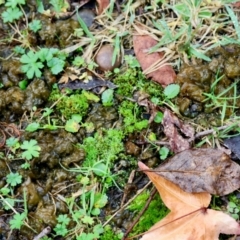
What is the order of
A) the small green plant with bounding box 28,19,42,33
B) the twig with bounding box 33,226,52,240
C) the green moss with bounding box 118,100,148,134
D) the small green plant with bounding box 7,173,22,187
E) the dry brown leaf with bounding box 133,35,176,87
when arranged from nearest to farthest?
the twig with bounding box 33,226,52,240 < the small green plant with bounding box 7,173,22,187 < the green moss with bounding box 118,100,148,134 < the dry brown leaf with bounding box 133,35,176,87 < the small green plant with bounding box 28,19,42,33

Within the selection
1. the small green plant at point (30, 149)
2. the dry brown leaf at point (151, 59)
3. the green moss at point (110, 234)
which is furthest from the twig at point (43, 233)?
the dry brown leaf at point (151, 59)

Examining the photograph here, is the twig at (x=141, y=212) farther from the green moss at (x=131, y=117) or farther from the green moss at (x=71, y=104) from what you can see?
the green moss at (x=71, y=104)

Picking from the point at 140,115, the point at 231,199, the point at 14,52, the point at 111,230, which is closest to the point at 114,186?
the point at 111,230

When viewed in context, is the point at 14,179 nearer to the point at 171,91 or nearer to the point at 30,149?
the point at 30,149

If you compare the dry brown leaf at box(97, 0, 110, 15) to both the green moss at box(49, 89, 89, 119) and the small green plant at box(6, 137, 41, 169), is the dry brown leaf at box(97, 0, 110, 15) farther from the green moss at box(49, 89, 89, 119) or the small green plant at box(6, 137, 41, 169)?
the small green plant at box(6, 137, 41, 169)

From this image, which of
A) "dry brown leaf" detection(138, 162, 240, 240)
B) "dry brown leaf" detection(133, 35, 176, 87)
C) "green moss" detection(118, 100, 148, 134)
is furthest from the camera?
"dry brown leaf" detection(133, 35, 176, 87)

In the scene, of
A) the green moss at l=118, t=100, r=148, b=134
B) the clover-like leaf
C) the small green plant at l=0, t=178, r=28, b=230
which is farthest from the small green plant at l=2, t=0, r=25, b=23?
the small green plant at l=0, t=178, r=28, b=230

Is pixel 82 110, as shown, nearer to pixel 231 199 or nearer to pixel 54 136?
pixel 54 136
